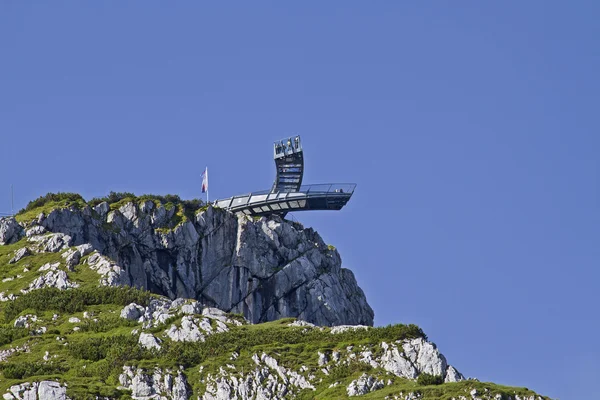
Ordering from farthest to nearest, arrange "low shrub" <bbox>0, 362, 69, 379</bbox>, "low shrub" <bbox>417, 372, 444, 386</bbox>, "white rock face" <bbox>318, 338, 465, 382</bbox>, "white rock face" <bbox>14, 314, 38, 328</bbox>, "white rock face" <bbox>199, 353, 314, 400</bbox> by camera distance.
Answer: "white rock face" <bbox>14, 314, 38, 328</bbox> < "low shrub" <bbox>0, 362, 69, 379</bbox> < "white rock face" <bbox>318, 338, 465, 382</bbox> < "white rock face" <bbox>199, 353, 314, 400</bbox> < "low shrub" <bbox>417, 372, 444, 386</bbox>

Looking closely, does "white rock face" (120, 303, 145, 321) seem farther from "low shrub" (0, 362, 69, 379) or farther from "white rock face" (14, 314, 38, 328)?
"low shrub" (0, 362, 69, 379)

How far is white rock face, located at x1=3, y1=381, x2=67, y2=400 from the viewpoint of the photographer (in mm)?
167875

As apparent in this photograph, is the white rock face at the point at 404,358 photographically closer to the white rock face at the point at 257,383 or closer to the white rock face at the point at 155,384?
the white rock face at the point at 257,383

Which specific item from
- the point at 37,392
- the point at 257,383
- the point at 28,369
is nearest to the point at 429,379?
the point at 257,383

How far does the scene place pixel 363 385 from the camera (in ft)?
551

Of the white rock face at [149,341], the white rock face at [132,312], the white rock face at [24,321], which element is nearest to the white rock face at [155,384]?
the white rock face at [149,341]

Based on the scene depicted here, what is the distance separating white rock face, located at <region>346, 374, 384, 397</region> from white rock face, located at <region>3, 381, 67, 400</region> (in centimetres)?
2671

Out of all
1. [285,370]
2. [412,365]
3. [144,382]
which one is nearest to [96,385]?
[144,382]

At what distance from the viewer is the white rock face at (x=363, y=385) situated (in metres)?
167

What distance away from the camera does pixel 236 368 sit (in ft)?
576

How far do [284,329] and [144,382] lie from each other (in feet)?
67.4

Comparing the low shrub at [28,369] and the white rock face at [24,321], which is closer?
the low shrub at [28,369]

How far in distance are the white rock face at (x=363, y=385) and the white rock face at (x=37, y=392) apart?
2671 centimetres

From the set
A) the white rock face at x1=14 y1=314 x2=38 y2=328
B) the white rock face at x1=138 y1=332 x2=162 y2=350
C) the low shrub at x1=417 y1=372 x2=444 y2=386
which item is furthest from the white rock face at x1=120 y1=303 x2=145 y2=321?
the low shrub at x1=417 y1=372 x2=444 y2=386
